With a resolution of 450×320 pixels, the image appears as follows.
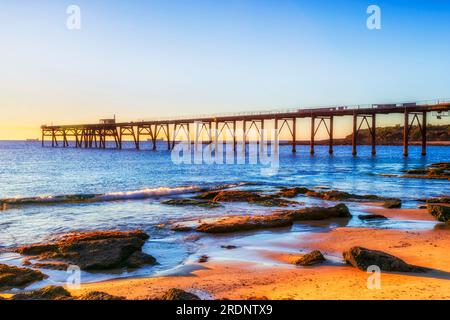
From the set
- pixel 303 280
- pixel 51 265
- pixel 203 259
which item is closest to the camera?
pixel 303 280

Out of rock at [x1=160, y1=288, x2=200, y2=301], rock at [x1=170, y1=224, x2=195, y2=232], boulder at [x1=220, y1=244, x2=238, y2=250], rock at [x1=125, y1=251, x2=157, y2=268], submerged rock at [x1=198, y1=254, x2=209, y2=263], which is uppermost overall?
rock at [x1=160, y1=288, x2=200, y2=301]

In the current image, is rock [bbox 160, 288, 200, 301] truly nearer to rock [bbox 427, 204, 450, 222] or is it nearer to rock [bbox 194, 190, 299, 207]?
rock [bbox 427, 204, 450, 222]

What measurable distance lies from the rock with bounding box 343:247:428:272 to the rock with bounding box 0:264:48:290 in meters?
5.71

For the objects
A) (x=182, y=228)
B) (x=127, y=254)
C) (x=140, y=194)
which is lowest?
(x=140, y=194)

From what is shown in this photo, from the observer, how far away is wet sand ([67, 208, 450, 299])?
19.4 ft

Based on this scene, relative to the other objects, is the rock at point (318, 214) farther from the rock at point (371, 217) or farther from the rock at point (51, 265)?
the rock at point (51, 265)

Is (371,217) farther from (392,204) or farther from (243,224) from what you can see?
(243,224)

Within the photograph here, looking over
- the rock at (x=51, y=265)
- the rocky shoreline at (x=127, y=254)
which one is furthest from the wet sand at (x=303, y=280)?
the rock at (x=51, y=265)

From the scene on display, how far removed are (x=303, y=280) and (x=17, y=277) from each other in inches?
194

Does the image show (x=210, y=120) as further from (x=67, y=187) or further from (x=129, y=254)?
(x=129, y=254)

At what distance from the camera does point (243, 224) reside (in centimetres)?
1173

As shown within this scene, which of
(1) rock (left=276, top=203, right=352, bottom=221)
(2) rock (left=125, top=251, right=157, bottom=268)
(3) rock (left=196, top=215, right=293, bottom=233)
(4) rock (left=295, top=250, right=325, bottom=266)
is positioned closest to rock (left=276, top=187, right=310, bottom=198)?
(1) rock (left=276, top=203, right=352, bottom=221)

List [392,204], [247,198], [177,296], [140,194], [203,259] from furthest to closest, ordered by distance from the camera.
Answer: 1. [140,194]
2. [247,198]
3. [392,204]
4. [203,259]
5. [177,296]

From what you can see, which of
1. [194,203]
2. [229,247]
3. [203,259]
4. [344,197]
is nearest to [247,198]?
→ [194,203]
